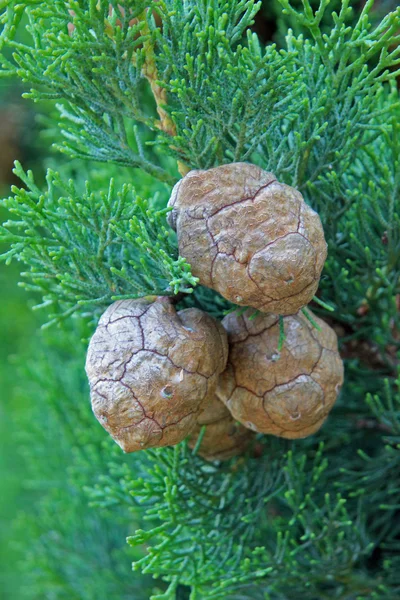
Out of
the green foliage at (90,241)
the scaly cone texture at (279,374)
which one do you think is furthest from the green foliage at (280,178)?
the scaly cone texture at (279,374)

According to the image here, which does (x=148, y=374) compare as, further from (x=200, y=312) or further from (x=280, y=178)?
(x=280, y=178)

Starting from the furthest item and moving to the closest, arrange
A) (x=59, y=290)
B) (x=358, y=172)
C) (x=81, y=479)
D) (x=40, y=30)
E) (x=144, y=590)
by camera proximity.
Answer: (x=144, y=590) → (x=81, y=479) → (x=358, y=172) → (x=59, y=290) → (x=40, y=30)

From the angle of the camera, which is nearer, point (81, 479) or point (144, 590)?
point (81, 479)

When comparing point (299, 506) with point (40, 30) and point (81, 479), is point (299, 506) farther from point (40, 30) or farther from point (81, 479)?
point (40, 30)

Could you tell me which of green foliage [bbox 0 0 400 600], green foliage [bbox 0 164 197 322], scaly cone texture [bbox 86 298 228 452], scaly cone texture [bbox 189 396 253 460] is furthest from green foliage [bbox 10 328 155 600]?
scaly cone texture [bbox 86 298 228 452]

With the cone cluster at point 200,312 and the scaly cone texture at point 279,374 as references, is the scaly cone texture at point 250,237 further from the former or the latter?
the scaly cone texture at point 279,374

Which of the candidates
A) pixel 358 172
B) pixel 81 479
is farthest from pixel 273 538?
pixel 358 172
